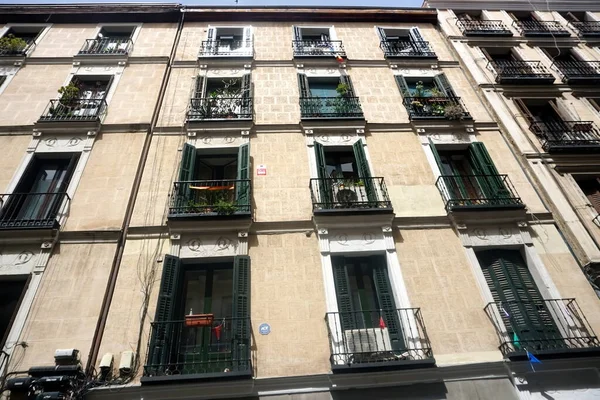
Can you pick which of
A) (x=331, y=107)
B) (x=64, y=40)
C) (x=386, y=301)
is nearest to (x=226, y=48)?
(x=331, y=107)

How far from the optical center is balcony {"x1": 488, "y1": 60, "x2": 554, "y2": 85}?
13.1 m

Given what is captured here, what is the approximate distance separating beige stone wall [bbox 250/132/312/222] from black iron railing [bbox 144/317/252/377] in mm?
2774

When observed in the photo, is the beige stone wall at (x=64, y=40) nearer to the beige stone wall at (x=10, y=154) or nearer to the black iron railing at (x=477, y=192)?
the beige stone wall at (x=10, y=154)

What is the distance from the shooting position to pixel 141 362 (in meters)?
7.01

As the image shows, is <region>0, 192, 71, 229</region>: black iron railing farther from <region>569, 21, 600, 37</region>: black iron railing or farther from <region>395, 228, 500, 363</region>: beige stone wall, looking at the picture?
<region>569, 21, 600, 37</region>: black iron railing

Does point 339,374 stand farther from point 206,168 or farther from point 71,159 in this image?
point 71,159

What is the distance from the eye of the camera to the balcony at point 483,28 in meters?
15.1

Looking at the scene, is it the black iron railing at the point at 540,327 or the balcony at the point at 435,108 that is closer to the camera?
the black iron railing at the point at 540,327

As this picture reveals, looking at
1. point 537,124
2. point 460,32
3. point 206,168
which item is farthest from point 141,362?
point 460,32

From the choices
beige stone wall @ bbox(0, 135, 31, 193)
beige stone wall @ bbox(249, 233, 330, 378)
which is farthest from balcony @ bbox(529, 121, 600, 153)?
beige stone wall @ bbox(0, 135, 31, 193)

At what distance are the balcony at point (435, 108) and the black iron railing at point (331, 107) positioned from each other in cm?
167

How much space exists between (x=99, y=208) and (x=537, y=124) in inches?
517

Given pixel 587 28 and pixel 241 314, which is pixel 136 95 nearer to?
pixel 241 314

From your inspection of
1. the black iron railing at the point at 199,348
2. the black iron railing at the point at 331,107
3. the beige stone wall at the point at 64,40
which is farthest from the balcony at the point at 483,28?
the beige stone wall at the point at 64,40
